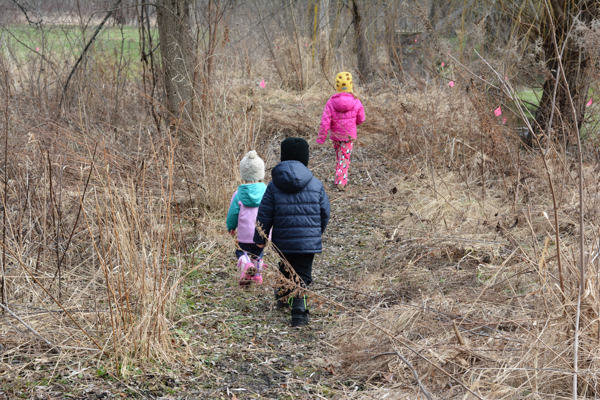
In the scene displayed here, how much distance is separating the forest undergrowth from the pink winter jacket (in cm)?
127

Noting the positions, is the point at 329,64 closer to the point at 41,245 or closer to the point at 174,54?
the point at 174,54

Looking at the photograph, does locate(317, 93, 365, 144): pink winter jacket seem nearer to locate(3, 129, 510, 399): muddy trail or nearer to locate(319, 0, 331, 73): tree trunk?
locate(3, 129, 510, 399): muddy trail

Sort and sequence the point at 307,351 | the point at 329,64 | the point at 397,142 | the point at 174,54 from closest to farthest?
the point at 307,351
the point at 174,54
the point at 397,142
the point at 329,64

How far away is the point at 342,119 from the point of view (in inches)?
265

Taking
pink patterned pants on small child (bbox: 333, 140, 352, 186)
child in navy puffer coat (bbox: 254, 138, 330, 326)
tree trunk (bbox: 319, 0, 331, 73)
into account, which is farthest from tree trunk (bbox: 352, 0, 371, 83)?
child in navy puffer coat (bbox: 254, 138, 330, 326)

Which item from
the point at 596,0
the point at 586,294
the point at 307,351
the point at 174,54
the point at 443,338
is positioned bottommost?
the point at 307,351

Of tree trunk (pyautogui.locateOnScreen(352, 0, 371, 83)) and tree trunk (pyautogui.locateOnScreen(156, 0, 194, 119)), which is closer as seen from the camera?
tree trunk (pyautogui.locateOnScreen(156, 0, 194, 119))

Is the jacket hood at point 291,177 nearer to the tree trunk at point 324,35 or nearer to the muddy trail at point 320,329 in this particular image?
the muddy trail at point 320,329

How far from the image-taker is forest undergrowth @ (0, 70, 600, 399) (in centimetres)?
247

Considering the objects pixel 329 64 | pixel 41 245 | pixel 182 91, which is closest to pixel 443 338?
pixel 41 245

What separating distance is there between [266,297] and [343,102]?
11.0 ft

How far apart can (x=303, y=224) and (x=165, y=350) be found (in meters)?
1.19

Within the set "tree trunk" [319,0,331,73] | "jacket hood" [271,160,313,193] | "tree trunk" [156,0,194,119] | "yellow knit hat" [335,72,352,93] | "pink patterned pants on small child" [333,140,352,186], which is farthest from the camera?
"tree trunk" [319,0,331,73]

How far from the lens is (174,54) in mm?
6254
